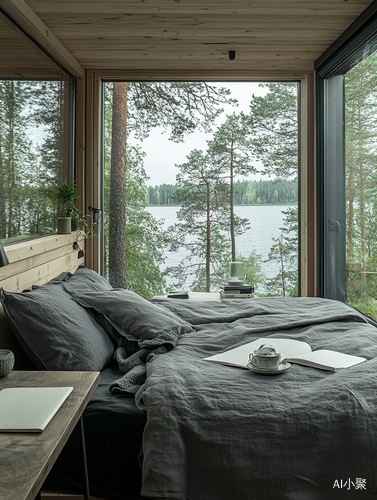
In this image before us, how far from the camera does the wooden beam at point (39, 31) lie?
264cm

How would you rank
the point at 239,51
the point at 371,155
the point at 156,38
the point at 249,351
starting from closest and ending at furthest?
the point at 249,351 < the point at 371,155 < the point at 156,38 < the point at 239,51

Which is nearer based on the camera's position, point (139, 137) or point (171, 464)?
point (171, 464)

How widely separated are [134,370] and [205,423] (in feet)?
1.66

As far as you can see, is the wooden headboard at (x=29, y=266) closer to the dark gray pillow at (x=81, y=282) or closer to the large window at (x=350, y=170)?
the dark gray pillow at (x=81, y=282)

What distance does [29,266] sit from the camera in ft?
8.91

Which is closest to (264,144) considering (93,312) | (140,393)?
(93,312)

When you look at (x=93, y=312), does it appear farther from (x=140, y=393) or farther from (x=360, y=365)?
(x=360, y=365)

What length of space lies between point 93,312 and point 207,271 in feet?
11.0

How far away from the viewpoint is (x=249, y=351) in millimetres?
2125

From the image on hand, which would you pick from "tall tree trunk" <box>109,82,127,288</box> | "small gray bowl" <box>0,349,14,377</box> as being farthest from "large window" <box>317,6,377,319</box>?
"tall tree trunk" <box>109,82,127,288</box>

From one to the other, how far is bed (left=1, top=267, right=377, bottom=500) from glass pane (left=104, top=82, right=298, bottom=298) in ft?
11.4

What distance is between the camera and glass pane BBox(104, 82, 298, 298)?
546cm

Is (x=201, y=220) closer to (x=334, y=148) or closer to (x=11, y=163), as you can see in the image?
(x=334, y=148)

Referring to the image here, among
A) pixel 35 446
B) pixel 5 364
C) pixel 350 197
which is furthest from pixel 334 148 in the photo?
pixel 35 446
